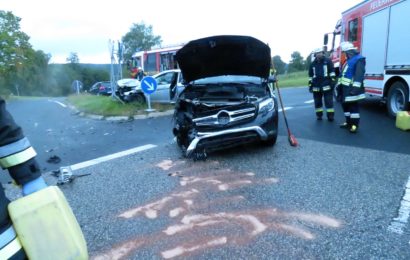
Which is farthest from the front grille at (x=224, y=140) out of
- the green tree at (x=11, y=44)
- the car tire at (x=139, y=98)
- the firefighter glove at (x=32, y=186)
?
the green tree at (x=11, y=44)

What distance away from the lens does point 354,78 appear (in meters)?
6.76

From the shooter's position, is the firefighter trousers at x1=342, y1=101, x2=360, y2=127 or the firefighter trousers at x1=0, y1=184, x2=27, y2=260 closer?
the firefighter trousers at x1=0, y1=184, x2=27, y2=260

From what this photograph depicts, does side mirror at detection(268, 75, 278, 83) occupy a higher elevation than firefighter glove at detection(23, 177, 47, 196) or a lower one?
higher

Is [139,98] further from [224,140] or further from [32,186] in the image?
[32,186]

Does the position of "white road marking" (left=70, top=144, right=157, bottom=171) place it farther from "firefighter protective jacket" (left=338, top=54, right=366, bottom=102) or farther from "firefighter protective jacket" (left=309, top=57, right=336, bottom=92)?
"firefighter protective jacket" (left=309, top=57, right=336, bottom=92)

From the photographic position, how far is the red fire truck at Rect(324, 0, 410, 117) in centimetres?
750

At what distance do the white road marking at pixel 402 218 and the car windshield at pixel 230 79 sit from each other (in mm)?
3418

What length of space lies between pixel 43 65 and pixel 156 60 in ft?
191

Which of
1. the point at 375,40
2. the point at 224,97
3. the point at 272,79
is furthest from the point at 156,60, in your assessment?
the point at 224,97

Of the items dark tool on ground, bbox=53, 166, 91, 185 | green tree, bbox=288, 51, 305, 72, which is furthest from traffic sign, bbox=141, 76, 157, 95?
green tree, bbox=288, 51, 305, 72

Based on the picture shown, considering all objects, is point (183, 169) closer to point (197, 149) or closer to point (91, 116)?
point (197, 149)

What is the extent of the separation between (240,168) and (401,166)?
7.48 feet

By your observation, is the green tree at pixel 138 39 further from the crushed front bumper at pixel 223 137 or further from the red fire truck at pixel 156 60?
the crushed front bumper at pixel 223 137

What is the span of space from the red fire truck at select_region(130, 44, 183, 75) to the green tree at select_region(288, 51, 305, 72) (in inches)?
1581
